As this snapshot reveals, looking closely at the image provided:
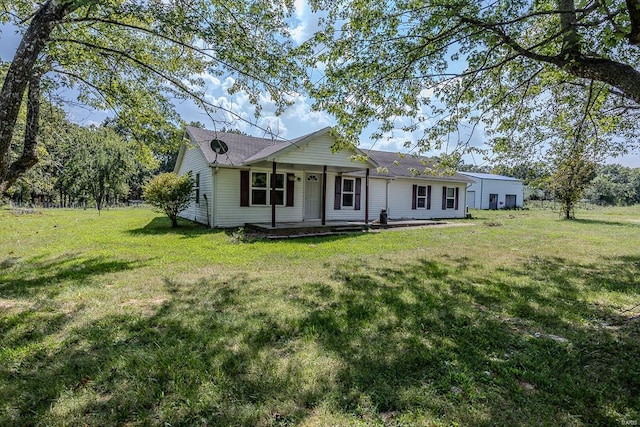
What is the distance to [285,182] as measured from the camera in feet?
43.9

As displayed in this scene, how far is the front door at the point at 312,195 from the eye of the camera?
46.2 ft

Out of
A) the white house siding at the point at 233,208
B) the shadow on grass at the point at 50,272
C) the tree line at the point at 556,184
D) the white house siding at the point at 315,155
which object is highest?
the white house siding at the point at 315,155

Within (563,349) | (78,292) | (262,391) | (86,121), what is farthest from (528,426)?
(86,121)

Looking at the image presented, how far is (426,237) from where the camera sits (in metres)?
11.2

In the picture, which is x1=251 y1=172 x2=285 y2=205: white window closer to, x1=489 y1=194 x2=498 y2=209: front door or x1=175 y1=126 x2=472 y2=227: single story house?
x1=175 y1=126 x2=472 y2=227: single story house

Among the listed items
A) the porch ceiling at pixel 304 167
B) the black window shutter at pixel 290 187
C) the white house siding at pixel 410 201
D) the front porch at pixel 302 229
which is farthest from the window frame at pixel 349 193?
the white house siding at pixel 410 201

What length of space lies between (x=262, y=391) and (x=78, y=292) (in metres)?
4.00

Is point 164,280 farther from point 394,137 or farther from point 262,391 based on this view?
point 394,137

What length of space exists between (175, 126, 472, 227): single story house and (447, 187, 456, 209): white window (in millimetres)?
2622

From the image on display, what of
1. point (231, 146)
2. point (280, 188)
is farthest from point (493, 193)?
point (231, 146)

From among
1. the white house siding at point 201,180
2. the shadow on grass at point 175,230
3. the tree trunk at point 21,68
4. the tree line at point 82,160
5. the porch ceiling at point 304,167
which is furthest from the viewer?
the white house siding at point 201,180

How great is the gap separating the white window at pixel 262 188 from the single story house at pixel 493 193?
25.4 metres

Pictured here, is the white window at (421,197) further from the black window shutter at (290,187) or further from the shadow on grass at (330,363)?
the shadow on grass at (330,363)

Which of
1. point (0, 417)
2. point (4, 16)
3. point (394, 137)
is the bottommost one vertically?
point (0, 417)
